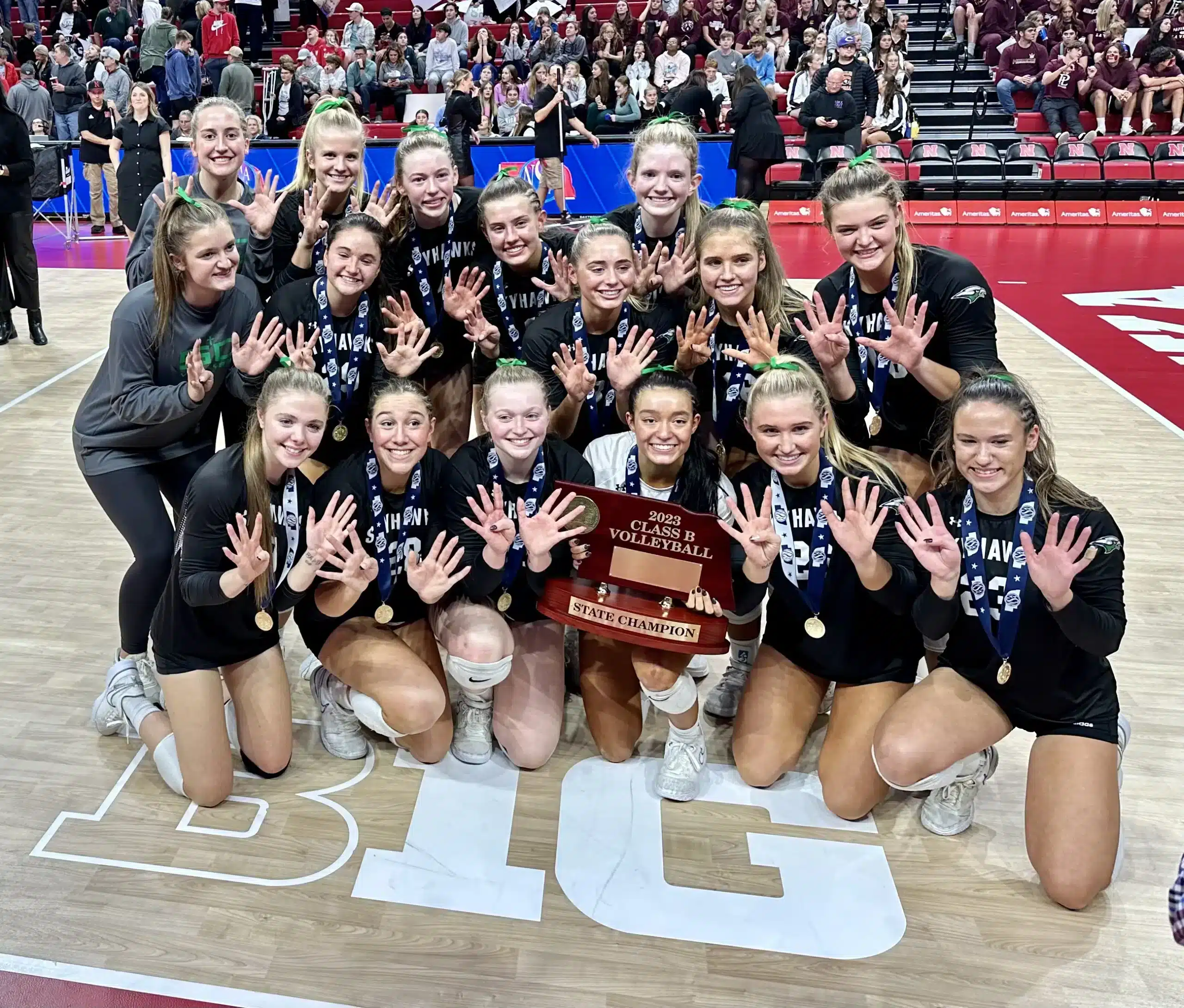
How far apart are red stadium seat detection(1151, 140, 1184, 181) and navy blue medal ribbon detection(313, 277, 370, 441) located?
476 inches

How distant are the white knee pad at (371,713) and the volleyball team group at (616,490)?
0.04ft

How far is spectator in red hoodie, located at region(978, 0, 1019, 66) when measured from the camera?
15.6 metres

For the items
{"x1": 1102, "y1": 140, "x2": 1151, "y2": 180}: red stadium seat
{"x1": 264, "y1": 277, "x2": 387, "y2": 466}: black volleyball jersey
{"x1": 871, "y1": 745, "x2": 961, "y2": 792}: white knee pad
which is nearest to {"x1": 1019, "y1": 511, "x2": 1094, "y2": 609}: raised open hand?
{"x1": 871, "y1": 745, "x2": 961, "y2": 792}: white knee pad

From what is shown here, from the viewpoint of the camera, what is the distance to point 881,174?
3.26 metres

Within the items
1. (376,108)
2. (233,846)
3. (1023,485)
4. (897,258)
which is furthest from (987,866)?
(376,108)

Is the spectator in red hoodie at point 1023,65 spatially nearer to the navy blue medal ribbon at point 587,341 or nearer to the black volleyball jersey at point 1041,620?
the navy blue medal ribbon at point 587,341

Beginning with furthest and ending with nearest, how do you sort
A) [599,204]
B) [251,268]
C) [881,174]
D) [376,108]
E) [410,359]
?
[376,108], [599,204], [251,268], [410,359], [881,174]

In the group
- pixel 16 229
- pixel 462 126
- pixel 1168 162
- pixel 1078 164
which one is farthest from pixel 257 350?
pixel 1168 162

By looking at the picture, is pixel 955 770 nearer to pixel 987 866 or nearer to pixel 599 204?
pixel 987 866

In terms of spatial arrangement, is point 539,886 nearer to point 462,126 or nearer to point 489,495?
point 489,495

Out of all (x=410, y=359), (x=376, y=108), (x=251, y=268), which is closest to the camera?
(x=410, y=359)

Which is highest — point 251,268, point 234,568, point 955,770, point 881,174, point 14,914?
point 881,174

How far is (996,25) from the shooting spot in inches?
618

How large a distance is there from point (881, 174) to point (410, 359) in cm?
164
